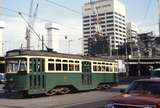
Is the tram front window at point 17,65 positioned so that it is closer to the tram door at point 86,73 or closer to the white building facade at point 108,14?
the tram door at point 86,73

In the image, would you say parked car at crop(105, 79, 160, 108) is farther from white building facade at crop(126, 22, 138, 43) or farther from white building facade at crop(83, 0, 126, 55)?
white building facade at crop(126, 22, 138, 43)

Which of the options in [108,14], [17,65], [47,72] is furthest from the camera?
[108,14]

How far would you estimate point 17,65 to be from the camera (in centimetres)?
2558

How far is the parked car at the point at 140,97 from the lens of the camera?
979 centimetres

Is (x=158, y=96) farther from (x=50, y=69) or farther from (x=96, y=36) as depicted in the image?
(x=96, y=36)

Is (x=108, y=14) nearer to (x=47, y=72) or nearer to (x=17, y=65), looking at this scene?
(x=47, y=72)

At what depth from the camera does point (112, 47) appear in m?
116

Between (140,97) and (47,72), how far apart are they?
16.6 metres

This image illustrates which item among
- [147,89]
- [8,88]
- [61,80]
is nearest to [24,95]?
[8,88]

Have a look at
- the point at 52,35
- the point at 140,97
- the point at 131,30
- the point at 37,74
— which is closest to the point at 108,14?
the point at 52,35

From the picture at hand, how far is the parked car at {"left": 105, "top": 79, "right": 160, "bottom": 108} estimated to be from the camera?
979 cm

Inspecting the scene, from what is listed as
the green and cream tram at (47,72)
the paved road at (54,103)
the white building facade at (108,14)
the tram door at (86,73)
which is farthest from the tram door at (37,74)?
the white building facade at (108,14)

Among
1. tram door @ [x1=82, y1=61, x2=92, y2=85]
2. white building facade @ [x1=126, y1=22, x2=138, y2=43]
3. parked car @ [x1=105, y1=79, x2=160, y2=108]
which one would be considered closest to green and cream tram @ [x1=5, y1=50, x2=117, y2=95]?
tram door @ [x1=82, y1=61, x2=92, y2=85]

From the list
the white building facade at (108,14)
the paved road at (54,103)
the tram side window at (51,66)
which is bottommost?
the paved road at (54,103)
